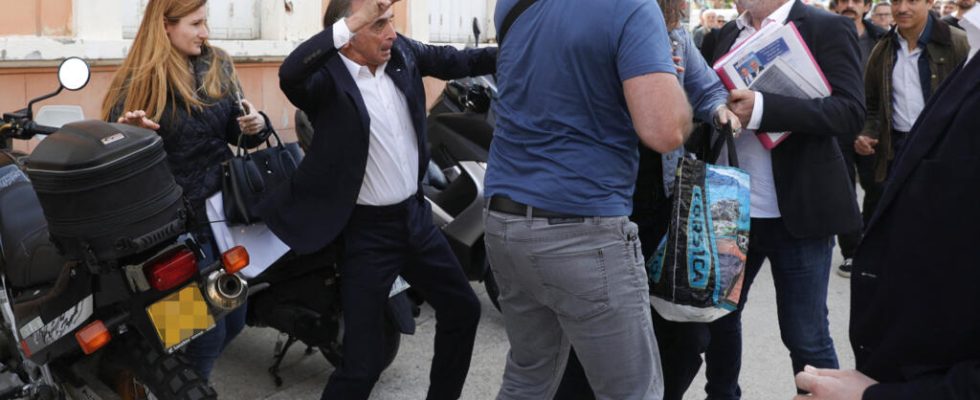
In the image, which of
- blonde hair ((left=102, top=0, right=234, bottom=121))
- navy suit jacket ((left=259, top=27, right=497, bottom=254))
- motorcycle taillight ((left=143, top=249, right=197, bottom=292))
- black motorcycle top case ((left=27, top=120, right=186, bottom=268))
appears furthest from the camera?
blonde hair ((left=102, top=0, right=234, bottom=121))

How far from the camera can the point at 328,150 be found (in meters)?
3.23

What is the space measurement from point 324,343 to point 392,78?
3.67 ft

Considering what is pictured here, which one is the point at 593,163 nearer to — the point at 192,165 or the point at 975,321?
the point at 975,321

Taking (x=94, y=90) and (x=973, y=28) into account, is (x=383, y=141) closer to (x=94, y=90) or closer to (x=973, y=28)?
(x=973, y=28)

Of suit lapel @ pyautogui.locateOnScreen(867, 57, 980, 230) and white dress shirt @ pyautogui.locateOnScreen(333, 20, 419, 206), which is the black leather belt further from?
suit lapel @ pyautogui.locateOnScreen(867, 57, 980, 230)

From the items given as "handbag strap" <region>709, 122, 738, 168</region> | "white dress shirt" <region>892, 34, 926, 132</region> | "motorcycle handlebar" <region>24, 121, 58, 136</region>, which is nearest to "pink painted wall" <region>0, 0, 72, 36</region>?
"motorcycle handlebar" <region>24, 121, 58, 136</region>

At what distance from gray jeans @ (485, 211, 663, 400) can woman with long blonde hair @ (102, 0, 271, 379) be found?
1329 millimetres

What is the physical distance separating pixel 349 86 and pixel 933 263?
214 cm

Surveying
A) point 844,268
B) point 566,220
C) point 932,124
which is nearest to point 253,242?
point 566,220

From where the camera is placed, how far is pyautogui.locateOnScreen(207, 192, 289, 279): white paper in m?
3.68

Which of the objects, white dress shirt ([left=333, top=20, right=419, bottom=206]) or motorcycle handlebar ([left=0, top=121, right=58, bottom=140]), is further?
motorcycle handlebar ([left=0, top=121, right=58, bottom=140])

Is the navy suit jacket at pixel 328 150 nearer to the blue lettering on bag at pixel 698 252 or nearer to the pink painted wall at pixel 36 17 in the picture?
the blue lettering on bag at pixel 698 252

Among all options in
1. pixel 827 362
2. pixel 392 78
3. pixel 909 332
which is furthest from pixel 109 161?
pixel 827 362

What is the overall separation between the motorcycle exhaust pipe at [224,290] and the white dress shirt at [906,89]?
4.16m
